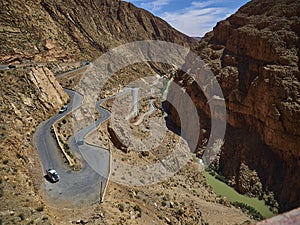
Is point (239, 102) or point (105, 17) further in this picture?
point (105, 17)

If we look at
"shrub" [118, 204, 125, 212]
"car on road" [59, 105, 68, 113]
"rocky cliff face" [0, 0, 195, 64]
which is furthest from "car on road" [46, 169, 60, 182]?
"rocky cliff face" [0, 0, 195, 64]

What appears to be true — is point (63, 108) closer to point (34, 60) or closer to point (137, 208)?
point (137, 208)

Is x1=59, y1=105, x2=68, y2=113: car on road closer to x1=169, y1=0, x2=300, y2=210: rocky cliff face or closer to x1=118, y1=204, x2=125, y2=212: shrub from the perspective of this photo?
x1=118, y1=204, x2=125, y2=212: shrub

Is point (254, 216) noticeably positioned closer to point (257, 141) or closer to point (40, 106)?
point (257, 141)

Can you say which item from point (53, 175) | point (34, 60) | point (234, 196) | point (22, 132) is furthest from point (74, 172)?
point (34, 60)

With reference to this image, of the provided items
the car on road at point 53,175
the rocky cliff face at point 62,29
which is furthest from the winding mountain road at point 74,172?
the rocky cliff face at point 62,29

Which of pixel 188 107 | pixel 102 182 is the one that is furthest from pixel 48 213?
pixel 188 107
